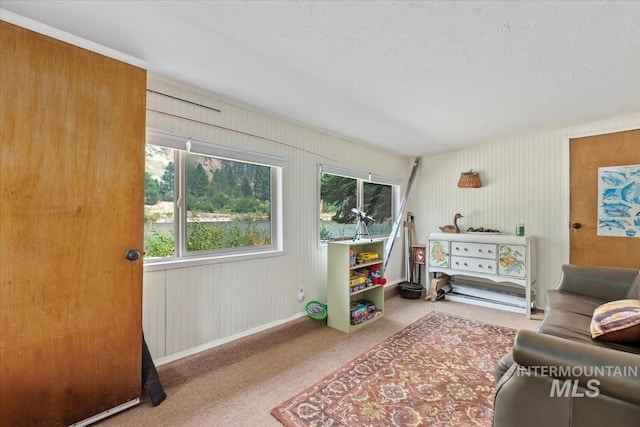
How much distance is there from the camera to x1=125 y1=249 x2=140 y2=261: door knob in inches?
65.0

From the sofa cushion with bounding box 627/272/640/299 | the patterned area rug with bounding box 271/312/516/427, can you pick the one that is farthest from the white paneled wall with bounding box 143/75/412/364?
the sofa cushion with bounding box 627/272/640/299

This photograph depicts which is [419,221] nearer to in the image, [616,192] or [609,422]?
[616,192]

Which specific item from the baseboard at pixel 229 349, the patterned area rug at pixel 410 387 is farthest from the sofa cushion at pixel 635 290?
the baseboard at pixel 229 349

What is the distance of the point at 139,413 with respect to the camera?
5.31 ft

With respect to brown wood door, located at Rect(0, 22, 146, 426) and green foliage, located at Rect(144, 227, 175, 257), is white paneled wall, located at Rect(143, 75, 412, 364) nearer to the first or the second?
green foliage, located at Rect(144, 227, 175, 257)

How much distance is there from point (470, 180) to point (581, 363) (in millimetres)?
3082

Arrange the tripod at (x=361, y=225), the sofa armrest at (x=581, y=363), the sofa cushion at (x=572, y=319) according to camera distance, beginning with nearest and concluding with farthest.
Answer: the sofa armrest at (x=581, y=363) → the sofa cushion at (x=572, y=319) → the tripod at (x=361, y=225)

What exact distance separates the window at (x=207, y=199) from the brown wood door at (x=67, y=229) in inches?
13.2

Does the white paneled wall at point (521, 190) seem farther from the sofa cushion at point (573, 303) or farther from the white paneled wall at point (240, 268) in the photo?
the white paneled wall at point (240, 268)

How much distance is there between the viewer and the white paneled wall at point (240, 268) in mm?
1982

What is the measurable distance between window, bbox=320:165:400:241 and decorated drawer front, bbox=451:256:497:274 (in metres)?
1.07

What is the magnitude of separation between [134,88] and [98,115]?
27 centimetres

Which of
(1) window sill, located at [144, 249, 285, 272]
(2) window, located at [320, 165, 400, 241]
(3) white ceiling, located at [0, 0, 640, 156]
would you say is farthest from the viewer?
(2) window, located at [320, 165, 400, 241]

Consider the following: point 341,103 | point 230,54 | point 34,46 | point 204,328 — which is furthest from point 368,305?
point 34,46
